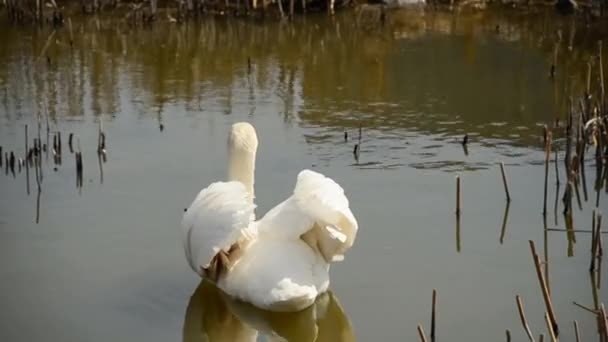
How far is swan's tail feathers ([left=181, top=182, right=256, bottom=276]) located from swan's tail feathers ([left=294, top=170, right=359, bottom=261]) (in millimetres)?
298

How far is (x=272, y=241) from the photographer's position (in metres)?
6.52

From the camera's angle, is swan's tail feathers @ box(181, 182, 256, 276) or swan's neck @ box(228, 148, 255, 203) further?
swan's neck @ box(228, 148, 255, 203)

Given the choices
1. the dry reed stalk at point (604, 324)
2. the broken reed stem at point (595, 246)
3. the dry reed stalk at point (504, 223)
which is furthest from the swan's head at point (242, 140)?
the dry reed stalk at point (604, 324)

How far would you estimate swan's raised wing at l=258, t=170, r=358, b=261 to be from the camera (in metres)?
6.34

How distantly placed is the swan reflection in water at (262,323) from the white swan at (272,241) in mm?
150

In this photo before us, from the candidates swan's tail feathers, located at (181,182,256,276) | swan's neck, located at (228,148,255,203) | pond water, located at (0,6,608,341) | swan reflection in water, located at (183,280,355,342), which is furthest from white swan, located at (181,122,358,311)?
swan's neck, located at (228,148,255,203)

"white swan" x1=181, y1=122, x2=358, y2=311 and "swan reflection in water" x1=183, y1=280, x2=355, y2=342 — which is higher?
"white swan" x1=181, y1=122, x2=358, y2=311

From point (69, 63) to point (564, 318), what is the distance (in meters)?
8.76

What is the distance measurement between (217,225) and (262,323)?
60 centimetres

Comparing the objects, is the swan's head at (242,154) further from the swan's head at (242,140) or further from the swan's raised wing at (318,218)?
the swan's raised wing at (318,218)

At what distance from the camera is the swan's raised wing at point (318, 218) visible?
6340mm

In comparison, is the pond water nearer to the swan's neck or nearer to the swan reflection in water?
the swan reflection in water

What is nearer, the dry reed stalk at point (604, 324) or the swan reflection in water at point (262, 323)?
the dry reed stalk at point (604, 324)

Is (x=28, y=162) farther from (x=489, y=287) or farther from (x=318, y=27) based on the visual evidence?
(x=318, y=27)
